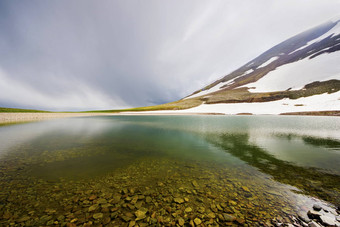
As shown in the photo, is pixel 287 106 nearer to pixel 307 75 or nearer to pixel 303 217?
pixel 307 75

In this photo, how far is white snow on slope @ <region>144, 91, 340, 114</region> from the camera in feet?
197

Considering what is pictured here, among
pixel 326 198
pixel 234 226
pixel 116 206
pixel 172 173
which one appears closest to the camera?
pixel 234 226

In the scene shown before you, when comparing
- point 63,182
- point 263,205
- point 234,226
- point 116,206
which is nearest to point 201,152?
point 263,205

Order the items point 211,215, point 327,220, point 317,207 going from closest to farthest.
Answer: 1. point 327,220
2. point 211,215
3. point 317,207

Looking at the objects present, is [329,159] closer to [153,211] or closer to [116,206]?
[153,211]

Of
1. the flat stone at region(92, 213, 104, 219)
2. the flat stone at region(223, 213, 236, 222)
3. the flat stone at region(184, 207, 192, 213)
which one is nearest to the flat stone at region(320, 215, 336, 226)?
the flat stone at region(223, 213, 236, 222)

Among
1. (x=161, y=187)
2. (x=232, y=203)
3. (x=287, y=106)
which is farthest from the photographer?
(x=287, y=106)

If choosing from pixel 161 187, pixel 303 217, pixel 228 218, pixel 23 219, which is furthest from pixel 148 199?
pixel 303 217

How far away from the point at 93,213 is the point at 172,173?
4800mm

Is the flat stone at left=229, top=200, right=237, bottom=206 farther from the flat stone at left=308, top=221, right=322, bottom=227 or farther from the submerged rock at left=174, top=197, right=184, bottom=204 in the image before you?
the flat stone at left=308, top=221, right=322, bottom=227

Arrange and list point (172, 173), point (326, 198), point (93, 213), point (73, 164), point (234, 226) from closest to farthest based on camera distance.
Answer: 1. point (234, 226)
2. point (93, 213)
3. point (326, 198)
4. point (172, 173)
5. point (73, 164)

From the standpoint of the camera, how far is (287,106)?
73562mm

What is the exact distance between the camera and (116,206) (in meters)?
5.53

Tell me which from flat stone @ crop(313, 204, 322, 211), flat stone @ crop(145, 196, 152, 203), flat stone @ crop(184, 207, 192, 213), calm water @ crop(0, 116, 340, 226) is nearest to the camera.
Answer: calm water @ crop(0, 116, 340, 226)
